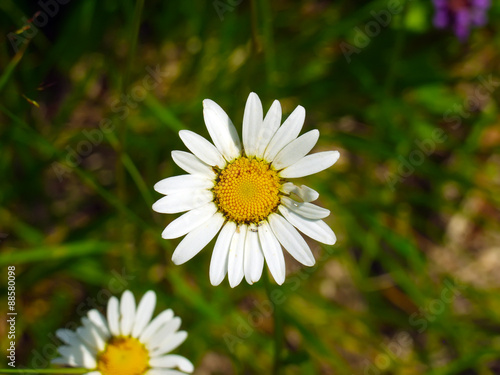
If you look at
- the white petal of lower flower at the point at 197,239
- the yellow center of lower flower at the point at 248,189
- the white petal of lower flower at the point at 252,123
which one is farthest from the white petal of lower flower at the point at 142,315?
the white petal of lower flower at the point at 252,123

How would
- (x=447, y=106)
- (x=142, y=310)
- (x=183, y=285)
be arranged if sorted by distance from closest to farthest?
(x=142, y=310) < (x=183, y=285) < (x=447, y=106)

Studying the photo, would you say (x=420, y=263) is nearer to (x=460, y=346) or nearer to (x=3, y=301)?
(x=460, y=346)

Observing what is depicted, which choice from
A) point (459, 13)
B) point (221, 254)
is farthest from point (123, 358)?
A: point (459, 13)

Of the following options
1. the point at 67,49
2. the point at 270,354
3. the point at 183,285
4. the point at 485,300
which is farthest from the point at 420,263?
the point at 67,49

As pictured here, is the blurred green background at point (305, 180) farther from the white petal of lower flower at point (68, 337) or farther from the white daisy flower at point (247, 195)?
the white daisy flower at point (247, 195)

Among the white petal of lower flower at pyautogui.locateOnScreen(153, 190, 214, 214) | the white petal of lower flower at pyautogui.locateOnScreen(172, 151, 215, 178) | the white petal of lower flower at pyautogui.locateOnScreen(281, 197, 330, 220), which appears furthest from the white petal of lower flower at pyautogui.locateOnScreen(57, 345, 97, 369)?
the white petal of lower flower at pyautogui.locateOnScreen(281, 197, 330, 220)

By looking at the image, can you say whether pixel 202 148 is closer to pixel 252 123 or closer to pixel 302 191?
pixel 252 123
